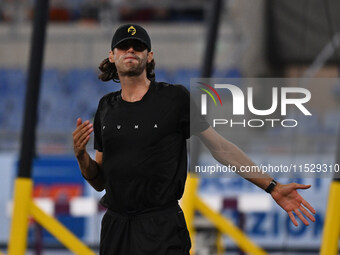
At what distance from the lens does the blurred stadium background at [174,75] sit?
17.9 ft

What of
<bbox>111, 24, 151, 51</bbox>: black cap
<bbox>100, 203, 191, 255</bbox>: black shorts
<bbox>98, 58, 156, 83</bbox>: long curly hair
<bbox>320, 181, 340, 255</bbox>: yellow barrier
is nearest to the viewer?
<bbox>111, 24, 151, 51</bbox>: black cap

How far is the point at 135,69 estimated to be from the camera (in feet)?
9.20

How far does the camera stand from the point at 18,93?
583 inches

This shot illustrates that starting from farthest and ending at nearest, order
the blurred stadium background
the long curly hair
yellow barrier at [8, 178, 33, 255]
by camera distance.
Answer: the blurred stadium background
yellow barrier at [8, 178, 33, 255]
the long curly hair

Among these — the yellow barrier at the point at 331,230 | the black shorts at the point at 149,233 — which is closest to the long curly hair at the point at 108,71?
the black shorts at the point at 149,233

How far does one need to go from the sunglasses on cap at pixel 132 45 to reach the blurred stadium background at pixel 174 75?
2.65m

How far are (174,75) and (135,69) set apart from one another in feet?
39.5

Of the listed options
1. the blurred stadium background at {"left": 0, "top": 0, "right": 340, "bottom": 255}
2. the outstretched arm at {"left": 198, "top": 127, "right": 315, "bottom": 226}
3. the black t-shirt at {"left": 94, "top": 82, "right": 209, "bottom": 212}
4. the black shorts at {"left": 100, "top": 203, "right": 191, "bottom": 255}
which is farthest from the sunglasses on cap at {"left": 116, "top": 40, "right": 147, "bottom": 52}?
the blurred stadium background at {"left": 0, "top": 0, "right": 340, "bottom": 255}

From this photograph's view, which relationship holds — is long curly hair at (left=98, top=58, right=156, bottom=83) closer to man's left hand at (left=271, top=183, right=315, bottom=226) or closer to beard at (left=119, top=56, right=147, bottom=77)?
beard at (left=119, top=56, right=147, bottom=77)

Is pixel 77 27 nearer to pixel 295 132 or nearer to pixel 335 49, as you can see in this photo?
pixel 295 132

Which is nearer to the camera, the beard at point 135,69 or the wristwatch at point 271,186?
the beard at point 135,69

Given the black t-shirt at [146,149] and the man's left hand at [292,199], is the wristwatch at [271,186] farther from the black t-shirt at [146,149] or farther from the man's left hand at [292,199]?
the black t-shirt at [146,149]

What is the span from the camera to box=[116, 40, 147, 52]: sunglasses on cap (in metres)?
2.82

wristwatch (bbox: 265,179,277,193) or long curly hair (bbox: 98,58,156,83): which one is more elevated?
long curly hair (bbox: 98,58,156,83)
